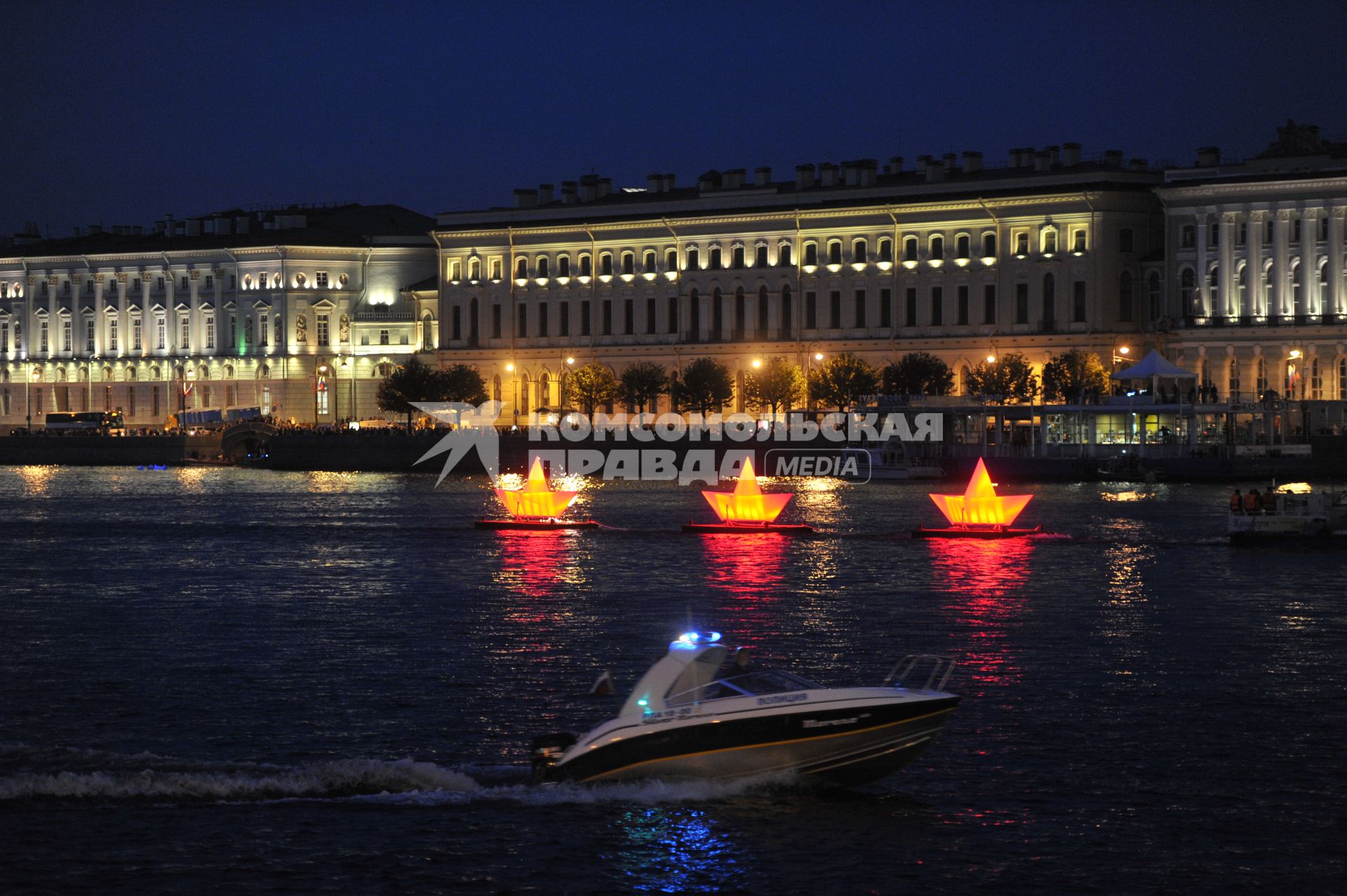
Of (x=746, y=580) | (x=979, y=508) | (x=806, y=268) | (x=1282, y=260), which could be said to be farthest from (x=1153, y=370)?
(x=746, y=580)

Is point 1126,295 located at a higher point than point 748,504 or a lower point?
higher

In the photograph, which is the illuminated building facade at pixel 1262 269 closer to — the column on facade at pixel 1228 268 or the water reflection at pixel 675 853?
the column on facade at pixel 1228 268

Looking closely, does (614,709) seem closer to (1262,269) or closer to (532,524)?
(532,524)

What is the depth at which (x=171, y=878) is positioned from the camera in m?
16.6

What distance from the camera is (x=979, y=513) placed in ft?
163

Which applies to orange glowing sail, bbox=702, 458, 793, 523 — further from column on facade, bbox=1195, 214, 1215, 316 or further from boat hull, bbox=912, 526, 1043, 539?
column on facade, bbox=1195, 214, 1215, 316

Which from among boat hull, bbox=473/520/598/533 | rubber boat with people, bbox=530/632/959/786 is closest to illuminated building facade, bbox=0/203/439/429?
boat hull, bbox=473/520/598/533

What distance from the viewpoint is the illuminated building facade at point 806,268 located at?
306 feet

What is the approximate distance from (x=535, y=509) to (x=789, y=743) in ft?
119

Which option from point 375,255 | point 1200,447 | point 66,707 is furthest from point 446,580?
point 375,255

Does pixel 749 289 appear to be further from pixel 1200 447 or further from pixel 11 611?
pixel 11 611

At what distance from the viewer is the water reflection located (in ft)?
54.2

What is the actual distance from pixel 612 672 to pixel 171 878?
9889 millimetres

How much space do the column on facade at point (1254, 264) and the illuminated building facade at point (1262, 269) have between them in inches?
1.2
